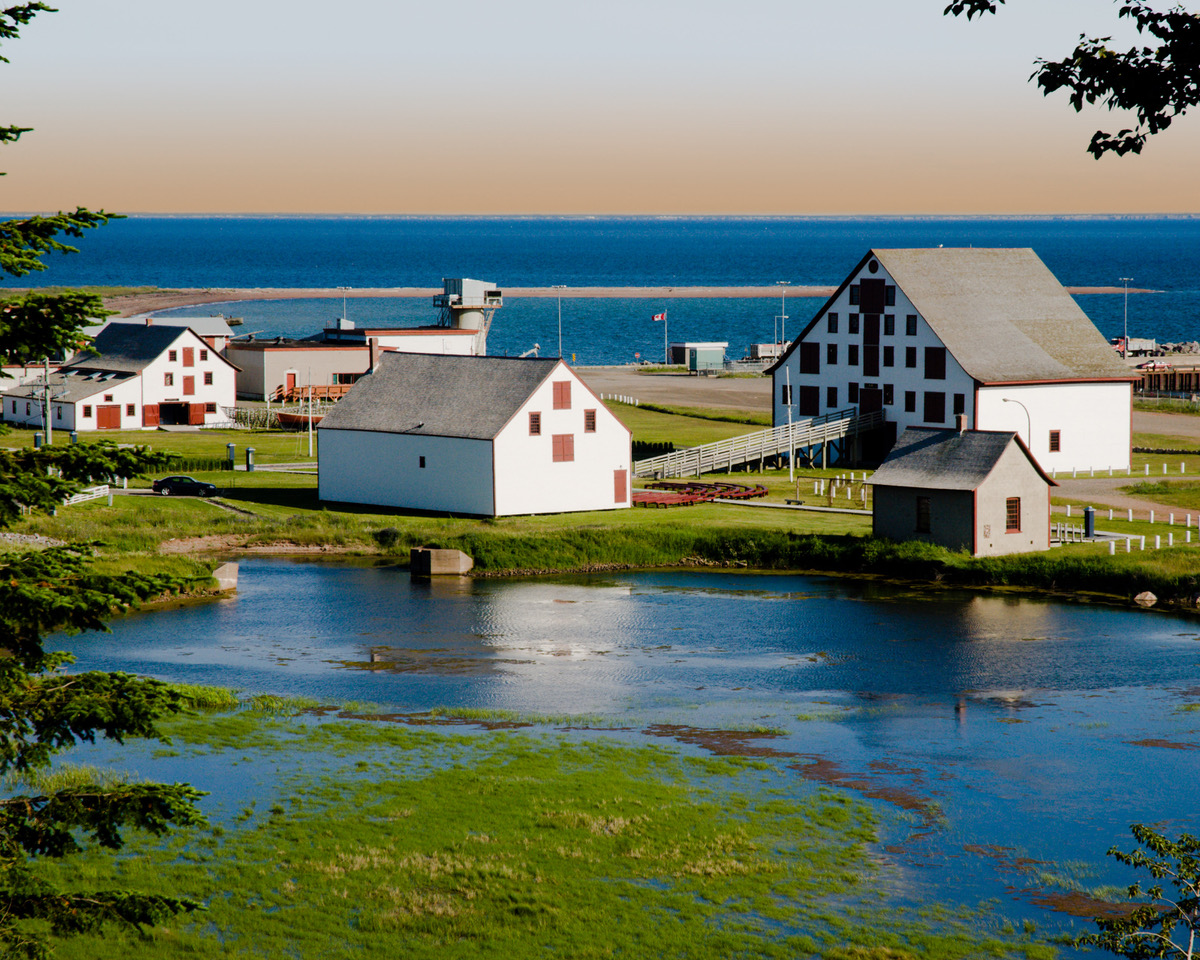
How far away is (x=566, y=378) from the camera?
189ft

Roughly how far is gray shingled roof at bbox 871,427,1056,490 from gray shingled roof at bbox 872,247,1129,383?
49.8 ft

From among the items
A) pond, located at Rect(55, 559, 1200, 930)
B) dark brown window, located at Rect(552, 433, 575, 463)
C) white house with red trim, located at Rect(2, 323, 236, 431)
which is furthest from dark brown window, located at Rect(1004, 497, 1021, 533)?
white house with red trim, located at Rect(2, 323, 236, 431)

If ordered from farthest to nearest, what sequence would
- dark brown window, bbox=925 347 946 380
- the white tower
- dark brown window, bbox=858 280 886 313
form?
the white tower → dark brown window, bbox=858 280 886 313 → dark brown window, bbox=925 347 946 380

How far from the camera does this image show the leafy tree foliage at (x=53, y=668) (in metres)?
13.7

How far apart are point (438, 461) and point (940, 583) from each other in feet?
65.0

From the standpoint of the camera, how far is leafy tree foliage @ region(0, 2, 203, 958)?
13.7 metres

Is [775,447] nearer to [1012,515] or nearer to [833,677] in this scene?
[1012,515]

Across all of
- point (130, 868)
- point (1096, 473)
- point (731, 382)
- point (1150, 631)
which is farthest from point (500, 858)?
point (731, 382)

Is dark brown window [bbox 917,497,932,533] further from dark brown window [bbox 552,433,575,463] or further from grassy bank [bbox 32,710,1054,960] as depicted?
grassy bank [bbox 32,710,1054,960]

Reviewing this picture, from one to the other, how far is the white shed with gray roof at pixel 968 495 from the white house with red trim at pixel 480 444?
40.0ft

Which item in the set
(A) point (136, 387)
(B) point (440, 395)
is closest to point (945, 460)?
(B) point (440, 395)

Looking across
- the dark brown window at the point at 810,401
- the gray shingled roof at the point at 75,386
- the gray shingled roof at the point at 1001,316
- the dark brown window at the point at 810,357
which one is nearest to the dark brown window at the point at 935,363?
the gray shingled roof at the point at 1001,316

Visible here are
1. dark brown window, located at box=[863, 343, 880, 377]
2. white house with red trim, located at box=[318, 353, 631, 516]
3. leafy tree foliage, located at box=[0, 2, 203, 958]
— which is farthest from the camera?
dark brown window, located at box=[863, 343, 880, 377]

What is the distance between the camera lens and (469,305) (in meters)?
107
